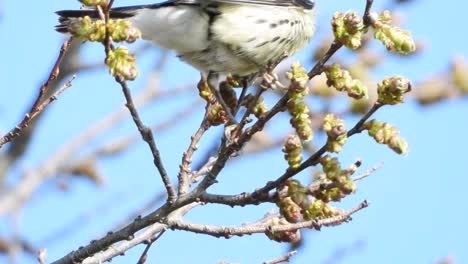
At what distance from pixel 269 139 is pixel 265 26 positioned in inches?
148

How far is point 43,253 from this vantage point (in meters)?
3.54

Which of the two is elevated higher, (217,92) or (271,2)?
(271,2)

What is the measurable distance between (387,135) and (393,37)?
310 mm

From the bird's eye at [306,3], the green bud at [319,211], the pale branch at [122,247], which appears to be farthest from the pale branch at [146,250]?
the bird's eye at [306,3]

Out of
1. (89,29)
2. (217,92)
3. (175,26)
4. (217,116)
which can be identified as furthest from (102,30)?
(175,26)

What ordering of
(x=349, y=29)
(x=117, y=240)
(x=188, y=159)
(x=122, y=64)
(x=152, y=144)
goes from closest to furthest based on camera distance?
(x=122, y=64), (x=349, y=29), (x=152, y=144), (x=117, y=240), (x=188, y=159)

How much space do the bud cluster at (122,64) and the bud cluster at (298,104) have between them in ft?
1.83

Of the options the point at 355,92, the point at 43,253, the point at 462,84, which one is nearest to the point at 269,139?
the point at 462,84

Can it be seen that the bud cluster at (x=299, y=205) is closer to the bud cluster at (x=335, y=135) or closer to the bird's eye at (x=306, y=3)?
the bud cluster at (x=335, y=135)

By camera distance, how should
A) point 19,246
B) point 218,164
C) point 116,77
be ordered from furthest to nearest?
1. point 19,246
2. point 218,164
3. point 116,77

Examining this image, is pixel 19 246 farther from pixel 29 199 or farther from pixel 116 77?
pixel 116 77

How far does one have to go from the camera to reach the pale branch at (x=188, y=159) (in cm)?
334

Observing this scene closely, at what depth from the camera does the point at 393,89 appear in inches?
108

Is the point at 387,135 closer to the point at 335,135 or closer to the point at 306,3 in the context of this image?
the point at 335,135
